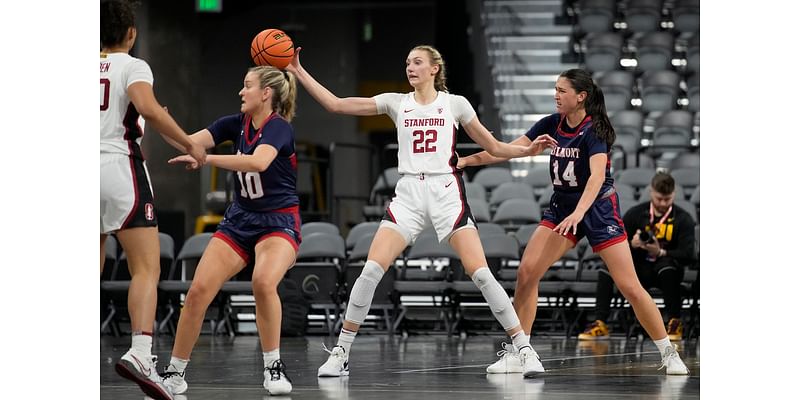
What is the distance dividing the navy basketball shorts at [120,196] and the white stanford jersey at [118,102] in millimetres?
54

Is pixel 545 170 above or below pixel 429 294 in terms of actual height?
above

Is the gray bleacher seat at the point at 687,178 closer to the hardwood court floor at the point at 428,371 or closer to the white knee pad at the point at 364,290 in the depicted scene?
the hardwood court floor at the point at 428,371

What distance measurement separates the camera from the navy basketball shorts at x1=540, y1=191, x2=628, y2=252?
264 inches

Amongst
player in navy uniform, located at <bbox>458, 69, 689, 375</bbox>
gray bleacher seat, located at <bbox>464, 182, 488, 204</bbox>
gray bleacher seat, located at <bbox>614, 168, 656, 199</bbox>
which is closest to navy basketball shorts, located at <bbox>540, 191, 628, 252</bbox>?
player in navy uniform, located at <bbox>458, 69, 689, 375</bbox>

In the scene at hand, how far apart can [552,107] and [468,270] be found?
10496 mm

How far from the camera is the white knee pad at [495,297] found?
6477 mm

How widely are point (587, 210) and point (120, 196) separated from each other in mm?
2767

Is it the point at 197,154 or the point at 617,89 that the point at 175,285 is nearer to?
the point at 197,154

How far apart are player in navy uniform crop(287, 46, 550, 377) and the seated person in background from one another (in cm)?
389
